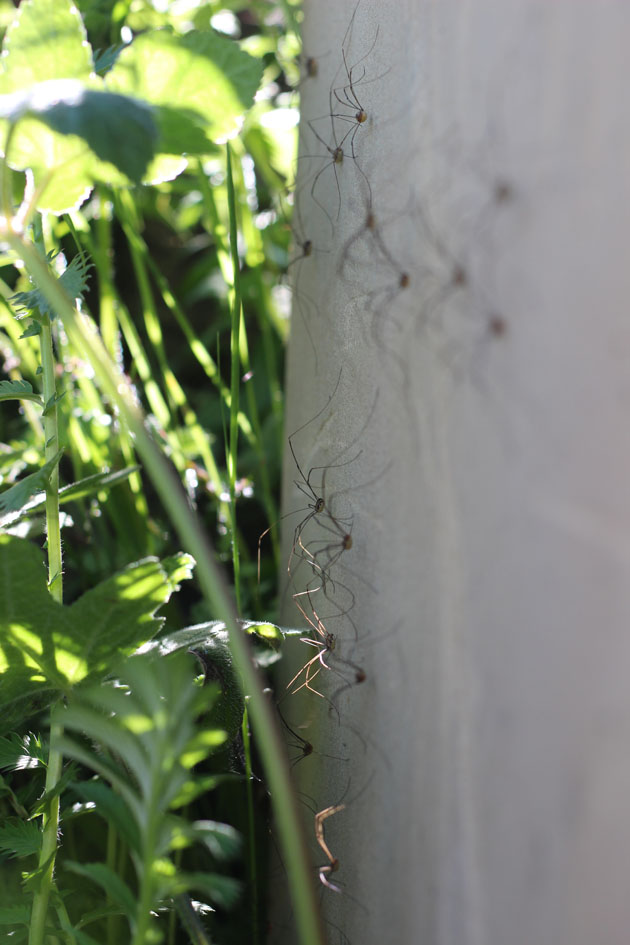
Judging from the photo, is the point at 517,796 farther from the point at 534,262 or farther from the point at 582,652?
the point at 534,262

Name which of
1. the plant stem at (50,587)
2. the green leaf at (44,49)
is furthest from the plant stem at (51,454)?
the green leaf at (44,49)

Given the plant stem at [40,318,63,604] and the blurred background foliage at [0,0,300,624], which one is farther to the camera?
the blurred background foliage at [0,0,300,624]

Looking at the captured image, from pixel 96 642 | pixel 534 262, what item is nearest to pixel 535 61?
pixel 534 262

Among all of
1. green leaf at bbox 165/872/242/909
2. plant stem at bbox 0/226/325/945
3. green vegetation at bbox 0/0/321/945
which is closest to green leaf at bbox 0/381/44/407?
green vegetation at bbox 0/0/321/945

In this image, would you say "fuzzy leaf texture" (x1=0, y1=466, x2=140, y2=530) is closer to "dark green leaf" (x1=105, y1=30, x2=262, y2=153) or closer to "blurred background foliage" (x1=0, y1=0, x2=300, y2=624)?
"blurred background foliage" (x1=0, y1=0, x2=300, y2=624)

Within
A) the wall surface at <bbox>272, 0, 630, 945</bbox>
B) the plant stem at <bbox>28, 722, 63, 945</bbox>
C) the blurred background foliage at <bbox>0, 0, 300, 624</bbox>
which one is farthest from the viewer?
the blurred background foliage at <bbox>0, 0, 300, 624</bbox>

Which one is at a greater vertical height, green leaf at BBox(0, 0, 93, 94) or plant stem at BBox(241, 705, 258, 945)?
green leaf at BBox(0, 0, 93, 94)

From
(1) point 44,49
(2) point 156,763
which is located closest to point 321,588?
(2) point 156,763
